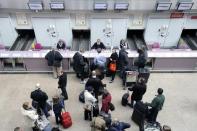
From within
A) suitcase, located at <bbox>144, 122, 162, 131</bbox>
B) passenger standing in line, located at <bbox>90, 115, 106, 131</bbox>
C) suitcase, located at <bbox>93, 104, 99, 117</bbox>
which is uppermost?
passenger standing in line, located at <bbox>90, 115, 106, 131</bbox>

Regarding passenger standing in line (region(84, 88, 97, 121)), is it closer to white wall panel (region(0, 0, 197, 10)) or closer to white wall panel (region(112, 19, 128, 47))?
white wall panel (region(0, 0, 197, 10))

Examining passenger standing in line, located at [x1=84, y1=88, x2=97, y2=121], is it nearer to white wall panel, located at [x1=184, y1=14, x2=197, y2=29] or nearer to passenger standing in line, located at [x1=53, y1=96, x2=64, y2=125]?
passenger standing in line, located at [x1=53, y1=96, x2=64, y2=125]

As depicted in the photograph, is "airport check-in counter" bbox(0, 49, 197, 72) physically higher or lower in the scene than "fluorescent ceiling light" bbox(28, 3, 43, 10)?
lower

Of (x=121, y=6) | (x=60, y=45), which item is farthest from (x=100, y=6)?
(x=60, y=45)

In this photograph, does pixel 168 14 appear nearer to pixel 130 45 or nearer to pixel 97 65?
pixel 130 45

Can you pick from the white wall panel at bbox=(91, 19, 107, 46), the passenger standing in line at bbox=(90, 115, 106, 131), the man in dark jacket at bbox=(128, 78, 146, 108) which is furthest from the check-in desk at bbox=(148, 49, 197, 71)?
the passenger standing in line at bbox=(90, 115, 106, 131)

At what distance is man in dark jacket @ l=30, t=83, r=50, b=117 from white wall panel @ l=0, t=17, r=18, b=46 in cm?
483

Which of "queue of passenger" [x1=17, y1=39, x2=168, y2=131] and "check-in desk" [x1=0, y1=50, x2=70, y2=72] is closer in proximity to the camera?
"queue of passenger" [x1=17, y1=39, x2=168, y2=131]

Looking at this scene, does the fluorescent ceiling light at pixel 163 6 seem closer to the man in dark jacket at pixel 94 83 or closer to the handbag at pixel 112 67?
the handbag at pixel 112 67

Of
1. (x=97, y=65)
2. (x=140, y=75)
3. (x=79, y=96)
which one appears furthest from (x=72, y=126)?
(x=140, y=75)

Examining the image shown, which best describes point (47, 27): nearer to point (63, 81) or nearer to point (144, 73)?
point (63, 81)

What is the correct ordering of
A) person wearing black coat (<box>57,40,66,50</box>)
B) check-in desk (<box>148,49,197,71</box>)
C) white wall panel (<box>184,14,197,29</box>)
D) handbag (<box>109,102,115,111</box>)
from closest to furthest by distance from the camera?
1. handbag (<box>109,102,115,111</box>)
2. check-in desk (<box>148,49,197,71</box>)
3. person wearing black coat (<box>57,40,66,50</box>)
4. white wall panel (<box>184,14,197,29</box>)

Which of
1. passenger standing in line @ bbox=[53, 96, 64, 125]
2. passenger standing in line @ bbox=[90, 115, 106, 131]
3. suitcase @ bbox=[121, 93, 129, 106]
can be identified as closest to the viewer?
passenger standing in line @ bbox=[90, 115, 106, 131]

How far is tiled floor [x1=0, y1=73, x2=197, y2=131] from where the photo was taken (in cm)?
869
